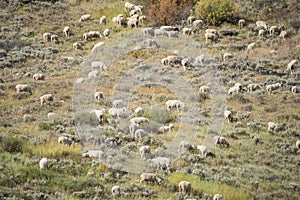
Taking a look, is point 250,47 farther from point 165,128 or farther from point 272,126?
point 165,128

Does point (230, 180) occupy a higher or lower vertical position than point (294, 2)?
lower

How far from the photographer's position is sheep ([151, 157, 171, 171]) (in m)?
15.9

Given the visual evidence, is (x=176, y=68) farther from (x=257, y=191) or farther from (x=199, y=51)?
(x=257, y=191)

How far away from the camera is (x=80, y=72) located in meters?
26.4

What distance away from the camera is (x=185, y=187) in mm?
14617

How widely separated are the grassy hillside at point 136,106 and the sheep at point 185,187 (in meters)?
0.19

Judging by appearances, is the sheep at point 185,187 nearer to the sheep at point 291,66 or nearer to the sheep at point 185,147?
the sheep at point 185,147

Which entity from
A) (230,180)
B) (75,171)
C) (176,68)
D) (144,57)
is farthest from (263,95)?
(75,171)

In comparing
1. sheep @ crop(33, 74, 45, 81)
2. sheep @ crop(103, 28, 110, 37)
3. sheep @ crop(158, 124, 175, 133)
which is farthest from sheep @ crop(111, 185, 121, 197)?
sheep @ crop(103, 28, 110, 37)

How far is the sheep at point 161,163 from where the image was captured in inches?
626

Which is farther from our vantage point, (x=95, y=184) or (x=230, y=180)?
(x=230, y=180)

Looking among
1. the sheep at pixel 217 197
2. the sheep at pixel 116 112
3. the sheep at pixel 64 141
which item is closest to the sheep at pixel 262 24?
the sheep at pixel 116 112

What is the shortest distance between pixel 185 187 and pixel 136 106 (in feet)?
24.8

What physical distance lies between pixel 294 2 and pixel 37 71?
55.8 feet
